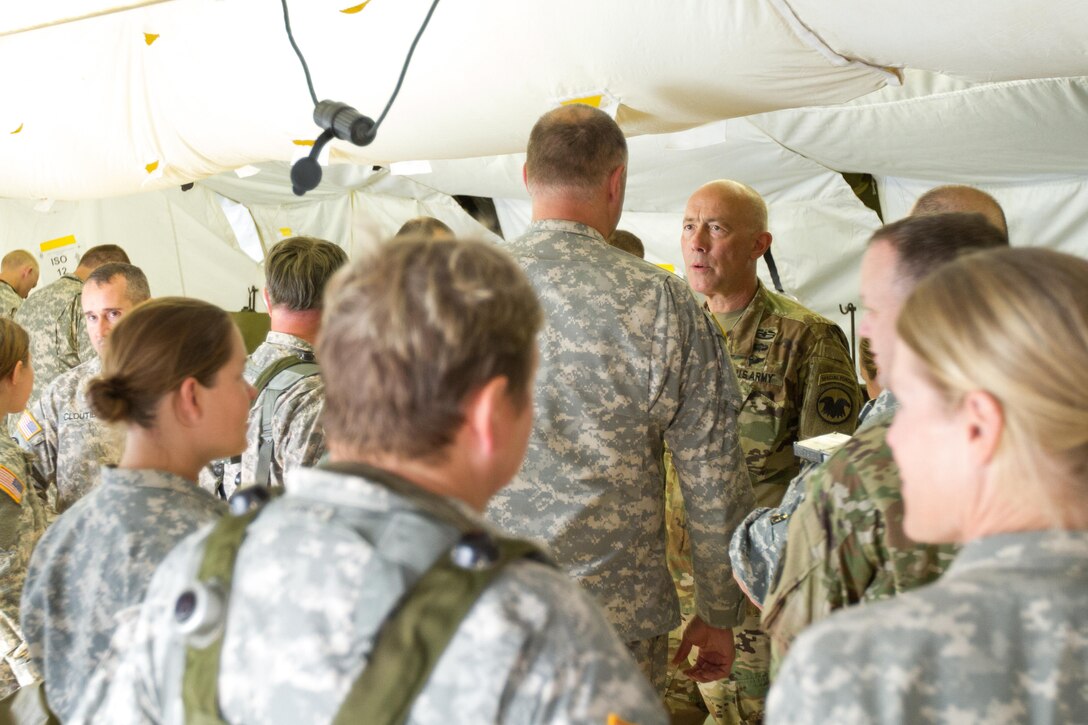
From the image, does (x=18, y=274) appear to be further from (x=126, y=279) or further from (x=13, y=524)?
(x=13, y=524)

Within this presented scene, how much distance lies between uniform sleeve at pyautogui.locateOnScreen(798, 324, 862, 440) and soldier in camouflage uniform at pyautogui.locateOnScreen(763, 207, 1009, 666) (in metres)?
1.15

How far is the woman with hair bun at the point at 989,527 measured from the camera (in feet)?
2.85

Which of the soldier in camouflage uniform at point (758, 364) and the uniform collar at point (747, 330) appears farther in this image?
the uniform collar at point (747, 330)

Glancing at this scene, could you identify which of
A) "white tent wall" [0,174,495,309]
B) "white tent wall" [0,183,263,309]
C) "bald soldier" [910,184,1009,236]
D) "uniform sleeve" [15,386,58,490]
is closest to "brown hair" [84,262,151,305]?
"uniform sleeve" [15,386,58,490]

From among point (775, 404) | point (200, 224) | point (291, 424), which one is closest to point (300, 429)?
point (291, 424)

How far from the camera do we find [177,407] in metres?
1.56

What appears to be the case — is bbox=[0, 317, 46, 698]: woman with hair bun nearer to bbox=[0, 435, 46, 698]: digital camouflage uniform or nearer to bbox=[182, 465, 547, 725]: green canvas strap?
bbox=[0, 435, 46, 698]: digital camouflage uniform

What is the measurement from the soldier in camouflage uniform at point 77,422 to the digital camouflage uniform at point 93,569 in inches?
55.3

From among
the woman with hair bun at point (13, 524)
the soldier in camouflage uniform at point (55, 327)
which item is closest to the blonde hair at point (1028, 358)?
the woman with hair bun at point (13, 524)

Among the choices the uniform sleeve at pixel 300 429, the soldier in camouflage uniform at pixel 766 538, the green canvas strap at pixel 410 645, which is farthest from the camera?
the uniform sleeve at pixel 300 429

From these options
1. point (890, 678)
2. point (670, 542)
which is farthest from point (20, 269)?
point (890, 678)

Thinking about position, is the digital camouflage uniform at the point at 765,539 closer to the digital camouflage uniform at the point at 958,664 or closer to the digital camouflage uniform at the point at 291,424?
the digital camouflage uniform at the point at 958,664

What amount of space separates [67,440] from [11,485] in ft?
1.83

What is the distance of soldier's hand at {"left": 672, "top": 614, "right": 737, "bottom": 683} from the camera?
87.8 inches
